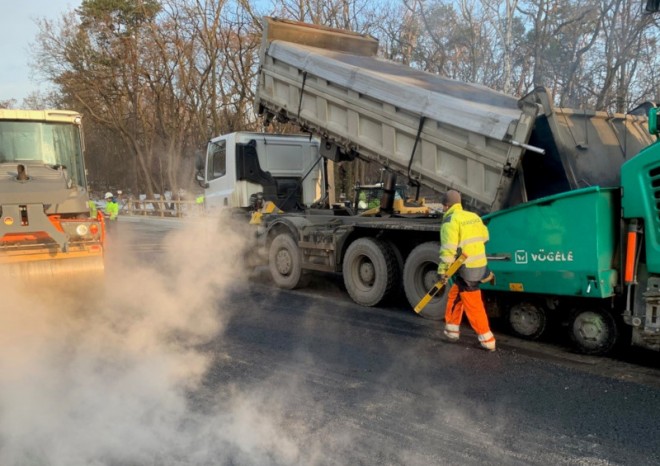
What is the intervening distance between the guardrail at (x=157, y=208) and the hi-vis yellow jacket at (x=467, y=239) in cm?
2033

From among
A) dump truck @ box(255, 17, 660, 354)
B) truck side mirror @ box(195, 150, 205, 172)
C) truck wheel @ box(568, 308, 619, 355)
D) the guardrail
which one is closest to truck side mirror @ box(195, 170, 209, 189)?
truck side mirror @ box(195, 150, 205, 172)

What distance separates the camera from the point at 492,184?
549cm

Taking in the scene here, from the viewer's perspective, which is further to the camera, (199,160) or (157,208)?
(157,208)

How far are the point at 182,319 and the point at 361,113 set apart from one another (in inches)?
132

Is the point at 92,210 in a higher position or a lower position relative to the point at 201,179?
lower

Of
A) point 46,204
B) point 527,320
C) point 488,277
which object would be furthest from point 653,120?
point 46,204

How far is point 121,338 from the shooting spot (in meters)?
5.54

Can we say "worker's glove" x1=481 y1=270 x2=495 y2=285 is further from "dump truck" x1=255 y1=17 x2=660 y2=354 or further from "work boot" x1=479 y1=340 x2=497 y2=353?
"work boot" x1=479 y1=340 x2=497 y2=353

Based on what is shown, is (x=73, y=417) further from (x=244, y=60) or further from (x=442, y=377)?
(x=244, y=60)

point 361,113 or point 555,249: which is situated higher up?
point 361,113

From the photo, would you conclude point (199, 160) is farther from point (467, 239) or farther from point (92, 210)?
point (467, 239)

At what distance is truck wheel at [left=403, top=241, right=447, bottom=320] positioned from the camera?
6.17 meters

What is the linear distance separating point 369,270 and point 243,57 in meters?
20.2

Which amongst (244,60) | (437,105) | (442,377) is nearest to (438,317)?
(442,377)
